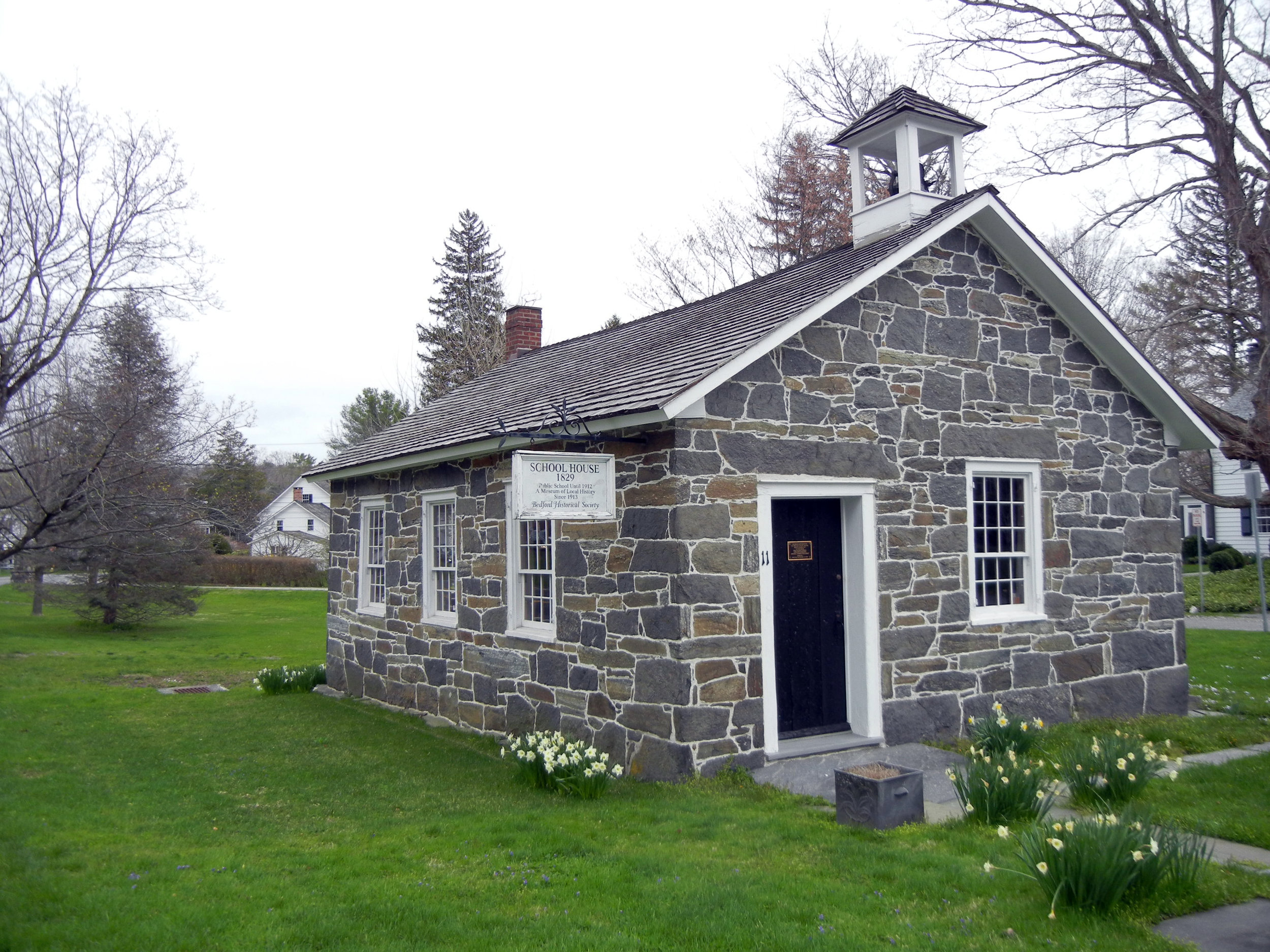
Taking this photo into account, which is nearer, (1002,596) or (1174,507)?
(1002,596)

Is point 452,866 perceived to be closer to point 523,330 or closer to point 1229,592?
point 523,330

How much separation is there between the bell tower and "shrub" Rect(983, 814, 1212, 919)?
7356mm

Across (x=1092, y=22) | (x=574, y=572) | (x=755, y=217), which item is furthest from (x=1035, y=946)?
(x=755, y=217)

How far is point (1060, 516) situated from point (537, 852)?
7.19 metres

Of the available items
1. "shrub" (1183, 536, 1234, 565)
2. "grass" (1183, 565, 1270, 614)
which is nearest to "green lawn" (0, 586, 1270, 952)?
"grass" (1183, 565, 1270, 614)

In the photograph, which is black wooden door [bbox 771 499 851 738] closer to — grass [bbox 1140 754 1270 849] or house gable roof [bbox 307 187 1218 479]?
house gable roof [bbox 307 187 1218 479]

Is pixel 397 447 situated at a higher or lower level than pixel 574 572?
higher

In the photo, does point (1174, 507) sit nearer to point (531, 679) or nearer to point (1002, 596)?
point (1002, 596)

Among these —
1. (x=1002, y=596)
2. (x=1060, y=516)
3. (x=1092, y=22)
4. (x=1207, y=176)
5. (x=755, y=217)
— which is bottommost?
(x=1002, y=596)

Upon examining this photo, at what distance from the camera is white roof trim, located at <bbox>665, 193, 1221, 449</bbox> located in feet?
28.5

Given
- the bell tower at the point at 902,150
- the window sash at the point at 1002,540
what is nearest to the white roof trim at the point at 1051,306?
the bell tower at the point at 902,150

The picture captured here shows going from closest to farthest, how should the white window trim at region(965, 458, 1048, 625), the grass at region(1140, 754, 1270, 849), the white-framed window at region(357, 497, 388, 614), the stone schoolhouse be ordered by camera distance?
the grass at region(1140, 754, 1270, 849), the stone schoolhouse, the white window trim at region(965, 458, 1048, 625), the white-framed window at region(357, 497, 388, 614)

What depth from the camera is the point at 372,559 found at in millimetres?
14422

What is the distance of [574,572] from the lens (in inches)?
371
